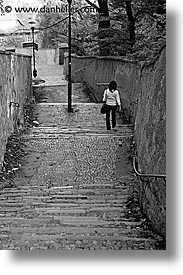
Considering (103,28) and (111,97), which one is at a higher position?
→ (103,28)

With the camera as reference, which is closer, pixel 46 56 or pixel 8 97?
pixel 8 97

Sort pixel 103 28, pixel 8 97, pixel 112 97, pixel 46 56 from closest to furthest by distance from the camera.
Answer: pixel 8 97
pixel 112 97
pixel 103 28
pixel 46 56

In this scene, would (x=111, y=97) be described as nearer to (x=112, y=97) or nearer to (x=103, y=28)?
(x=112, y=97)

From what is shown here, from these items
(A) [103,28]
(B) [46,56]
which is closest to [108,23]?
(A) [103,28]

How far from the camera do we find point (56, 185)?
5.39 metres

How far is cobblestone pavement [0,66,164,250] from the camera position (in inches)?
133

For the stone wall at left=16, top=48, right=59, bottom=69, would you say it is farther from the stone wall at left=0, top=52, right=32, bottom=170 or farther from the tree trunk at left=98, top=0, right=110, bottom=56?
the stone wall at left=0, top=52, right=32, bottom=170

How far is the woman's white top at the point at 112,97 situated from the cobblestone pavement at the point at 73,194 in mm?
408

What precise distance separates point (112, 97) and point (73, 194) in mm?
2602

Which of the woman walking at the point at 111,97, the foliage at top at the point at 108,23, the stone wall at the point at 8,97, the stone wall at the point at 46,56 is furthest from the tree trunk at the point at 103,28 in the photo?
the stone wall at the point at 46,56

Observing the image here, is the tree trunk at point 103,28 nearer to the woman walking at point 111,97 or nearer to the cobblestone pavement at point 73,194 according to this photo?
the cobblestone pavement at point 73,194

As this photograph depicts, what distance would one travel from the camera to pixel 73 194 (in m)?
4.86

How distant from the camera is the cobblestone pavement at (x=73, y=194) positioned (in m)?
3.37

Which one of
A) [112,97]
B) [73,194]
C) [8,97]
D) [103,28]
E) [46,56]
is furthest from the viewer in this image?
[46,56]
